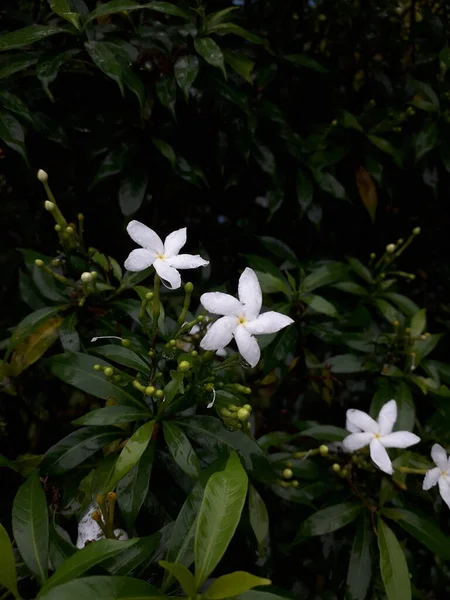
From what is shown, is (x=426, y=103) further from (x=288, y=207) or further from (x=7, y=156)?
(x=7, y=156)

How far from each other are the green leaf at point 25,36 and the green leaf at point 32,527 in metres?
0.93

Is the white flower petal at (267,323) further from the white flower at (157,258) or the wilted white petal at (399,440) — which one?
the wilted white petal at (399,440)

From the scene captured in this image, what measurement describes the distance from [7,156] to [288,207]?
0.92 metres

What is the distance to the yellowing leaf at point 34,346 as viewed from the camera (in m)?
1.23

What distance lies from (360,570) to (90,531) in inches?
25.0

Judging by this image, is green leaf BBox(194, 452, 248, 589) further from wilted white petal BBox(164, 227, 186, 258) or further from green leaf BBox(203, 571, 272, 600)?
wilted white petal BBox(164, 227, 186, 258)

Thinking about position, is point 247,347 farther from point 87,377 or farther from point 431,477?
point 431,477

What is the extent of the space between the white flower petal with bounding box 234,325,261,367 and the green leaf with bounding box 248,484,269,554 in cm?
43

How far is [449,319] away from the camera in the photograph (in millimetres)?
2068

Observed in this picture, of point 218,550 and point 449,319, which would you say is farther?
point 449,319

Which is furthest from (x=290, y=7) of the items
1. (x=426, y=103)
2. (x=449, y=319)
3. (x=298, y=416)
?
(x=298, y=416)

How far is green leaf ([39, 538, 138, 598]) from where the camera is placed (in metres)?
0.73

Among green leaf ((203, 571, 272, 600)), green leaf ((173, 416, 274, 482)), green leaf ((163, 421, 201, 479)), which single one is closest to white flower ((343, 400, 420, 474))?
green leaf ((173, 416, 274, 482))

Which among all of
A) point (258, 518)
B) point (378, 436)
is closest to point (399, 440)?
point (378, 436)
